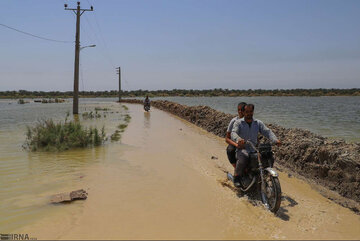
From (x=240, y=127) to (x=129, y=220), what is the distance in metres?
2.68

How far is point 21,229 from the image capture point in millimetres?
4352

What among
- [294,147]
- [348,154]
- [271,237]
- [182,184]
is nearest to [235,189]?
[182,184]

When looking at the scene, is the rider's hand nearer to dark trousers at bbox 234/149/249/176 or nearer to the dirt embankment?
dark trousers at bbox 234/149/249/176

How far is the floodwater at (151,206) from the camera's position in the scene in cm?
428

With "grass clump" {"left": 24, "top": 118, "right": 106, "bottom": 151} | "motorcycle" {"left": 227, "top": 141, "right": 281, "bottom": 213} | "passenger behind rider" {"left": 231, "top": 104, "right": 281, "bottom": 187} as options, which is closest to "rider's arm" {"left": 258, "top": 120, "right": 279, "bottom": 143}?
"passenger behind rider" {"left": 231, "top": 104, "right": 281, "bottom": 187}

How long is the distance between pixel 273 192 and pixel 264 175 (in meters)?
0.41

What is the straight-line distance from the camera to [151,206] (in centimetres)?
524

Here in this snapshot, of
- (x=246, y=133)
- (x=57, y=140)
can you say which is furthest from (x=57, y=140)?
(x=246, y=133)

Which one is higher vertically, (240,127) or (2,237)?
(240,127)

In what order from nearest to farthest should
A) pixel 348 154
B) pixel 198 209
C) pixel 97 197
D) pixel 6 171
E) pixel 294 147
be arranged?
1. pixel 198 209
2. pixel 97 197
3. pixel 348 154
4. pixel 6 171
5. pixel 294 147

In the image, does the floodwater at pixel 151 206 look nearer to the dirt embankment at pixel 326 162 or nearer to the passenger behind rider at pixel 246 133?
the dirt embankment at pixel 326 162

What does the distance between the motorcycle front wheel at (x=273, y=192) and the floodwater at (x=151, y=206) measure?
173 millimetres

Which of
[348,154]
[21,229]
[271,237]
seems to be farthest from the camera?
[348,154]

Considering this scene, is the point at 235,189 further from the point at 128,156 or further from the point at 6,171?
the point at 6,171
